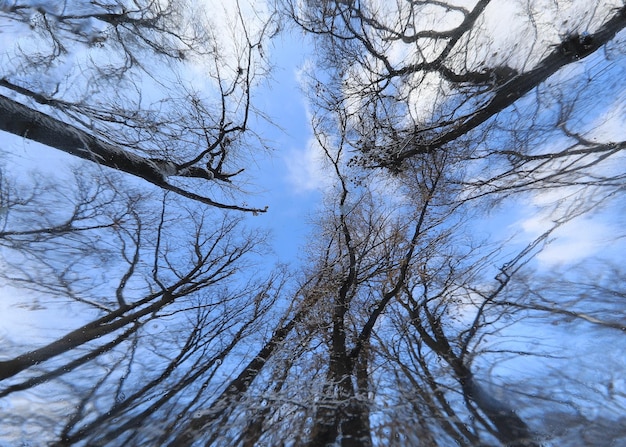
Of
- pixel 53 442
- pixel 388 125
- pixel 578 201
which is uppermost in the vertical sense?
pixel 388 125

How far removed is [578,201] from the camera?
2.38 m

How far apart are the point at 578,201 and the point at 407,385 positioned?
7.52ft

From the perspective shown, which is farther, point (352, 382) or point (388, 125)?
point (388, 125)

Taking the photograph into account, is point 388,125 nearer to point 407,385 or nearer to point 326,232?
point 326,232

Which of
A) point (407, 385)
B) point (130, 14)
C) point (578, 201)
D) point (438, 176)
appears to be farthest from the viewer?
point (438, 176)

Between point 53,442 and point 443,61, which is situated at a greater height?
point 443,61

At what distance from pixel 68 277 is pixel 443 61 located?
451 centimetres

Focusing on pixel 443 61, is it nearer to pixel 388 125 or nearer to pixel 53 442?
pixel 388 125

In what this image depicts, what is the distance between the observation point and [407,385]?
1920 millimetres

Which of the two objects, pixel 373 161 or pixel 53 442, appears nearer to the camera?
pixel 53 442

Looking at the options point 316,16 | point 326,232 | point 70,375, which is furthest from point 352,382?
point 316,16

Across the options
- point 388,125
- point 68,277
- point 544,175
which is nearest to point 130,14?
point 68,277

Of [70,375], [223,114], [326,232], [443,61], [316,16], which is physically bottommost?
[70,375]

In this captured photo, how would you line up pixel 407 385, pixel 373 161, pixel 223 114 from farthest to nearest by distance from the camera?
pixel 373 161
pixel 223 114
pixel 407 385
